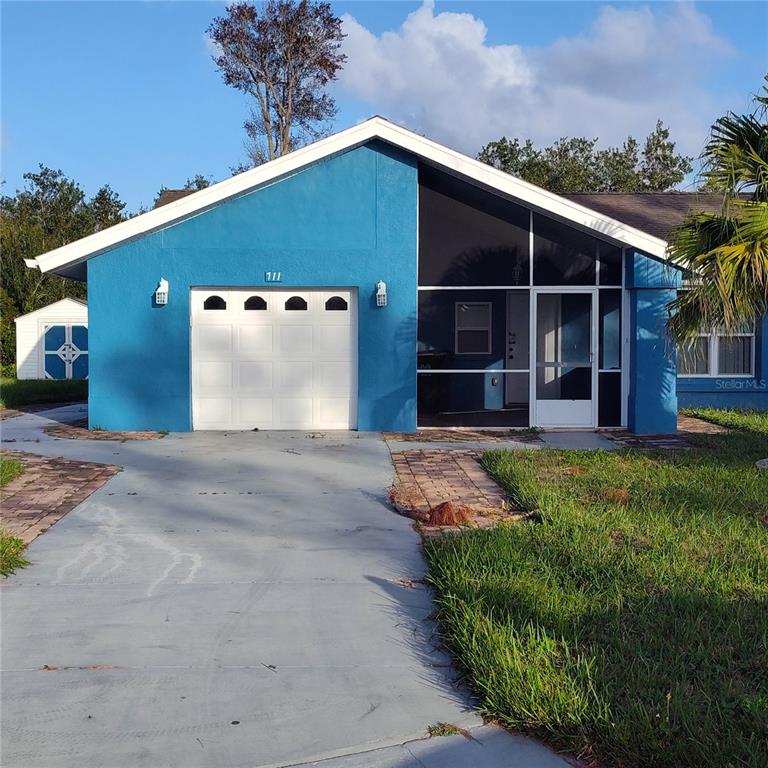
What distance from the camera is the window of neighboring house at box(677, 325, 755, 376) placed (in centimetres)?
1764

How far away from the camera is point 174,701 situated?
15.4 feet

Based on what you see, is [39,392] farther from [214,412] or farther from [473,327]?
[473,327]

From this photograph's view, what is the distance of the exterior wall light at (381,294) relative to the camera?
14642mm

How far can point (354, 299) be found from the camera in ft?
49.1

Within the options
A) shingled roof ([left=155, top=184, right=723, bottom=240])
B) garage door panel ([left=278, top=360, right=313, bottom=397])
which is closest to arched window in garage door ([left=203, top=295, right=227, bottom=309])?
garage door panel ([left=278, top=360, right=313, bottom=397])

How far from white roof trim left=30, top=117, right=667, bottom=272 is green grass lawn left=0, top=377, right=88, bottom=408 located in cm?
652

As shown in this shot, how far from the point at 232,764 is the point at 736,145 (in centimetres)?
997

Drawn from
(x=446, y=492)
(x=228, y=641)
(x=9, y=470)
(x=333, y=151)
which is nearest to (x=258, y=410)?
(x=333, y=151)

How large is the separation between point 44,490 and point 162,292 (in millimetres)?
5452

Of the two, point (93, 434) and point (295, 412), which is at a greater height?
point (295, 412)

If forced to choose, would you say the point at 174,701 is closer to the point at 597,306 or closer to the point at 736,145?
the point at 736,145

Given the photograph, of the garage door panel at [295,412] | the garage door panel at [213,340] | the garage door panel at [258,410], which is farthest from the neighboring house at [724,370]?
the garage door panel at [213,340]

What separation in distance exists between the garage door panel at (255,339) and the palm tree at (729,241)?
6.48m

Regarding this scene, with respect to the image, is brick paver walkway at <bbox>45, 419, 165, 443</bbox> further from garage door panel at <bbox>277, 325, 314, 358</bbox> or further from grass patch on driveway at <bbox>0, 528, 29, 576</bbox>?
grass patch on driveway at <bbox>0, 528, 29, 576</bbox>
